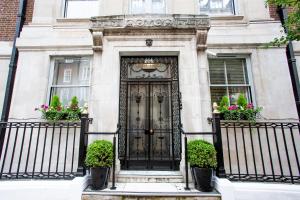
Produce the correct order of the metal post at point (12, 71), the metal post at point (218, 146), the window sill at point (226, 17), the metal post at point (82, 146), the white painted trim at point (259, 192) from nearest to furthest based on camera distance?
the white painted trim at point (259, 192), the metal post at point (218, 146), the metal post at point (82, 146), the metal post at point (12, 71), the window sill at point (226, 17)

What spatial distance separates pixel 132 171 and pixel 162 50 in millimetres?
3255

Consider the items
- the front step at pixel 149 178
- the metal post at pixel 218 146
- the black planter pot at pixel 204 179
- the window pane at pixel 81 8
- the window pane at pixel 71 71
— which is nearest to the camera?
the black planter pot at pixel 204 179

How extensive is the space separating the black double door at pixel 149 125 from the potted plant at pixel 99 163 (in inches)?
47.8

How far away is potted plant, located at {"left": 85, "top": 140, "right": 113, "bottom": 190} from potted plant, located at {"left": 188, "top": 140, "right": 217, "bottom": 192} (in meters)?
1.76

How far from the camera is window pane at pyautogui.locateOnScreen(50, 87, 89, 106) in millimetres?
6139

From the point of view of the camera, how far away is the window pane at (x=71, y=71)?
250 inches

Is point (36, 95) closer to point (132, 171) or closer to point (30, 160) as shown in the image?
point (30, 160)

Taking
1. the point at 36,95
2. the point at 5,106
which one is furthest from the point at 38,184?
the point at 5,106

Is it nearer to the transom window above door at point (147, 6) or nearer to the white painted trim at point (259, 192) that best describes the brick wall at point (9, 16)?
the transom window above door at point (147, 6)

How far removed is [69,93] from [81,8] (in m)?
3.13

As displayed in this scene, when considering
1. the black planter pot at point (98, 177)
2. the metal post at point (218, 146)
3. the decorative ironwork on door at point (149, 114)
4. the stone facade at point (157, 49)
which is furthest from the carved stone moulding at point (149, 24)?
the black planter pot at point (98, 177)

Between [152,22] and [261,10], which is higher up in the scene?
[261,10]

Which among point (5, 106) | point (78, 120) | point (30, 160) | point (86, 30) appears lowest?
point (30, 160)

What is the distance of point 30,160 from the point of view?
18.2 ft
